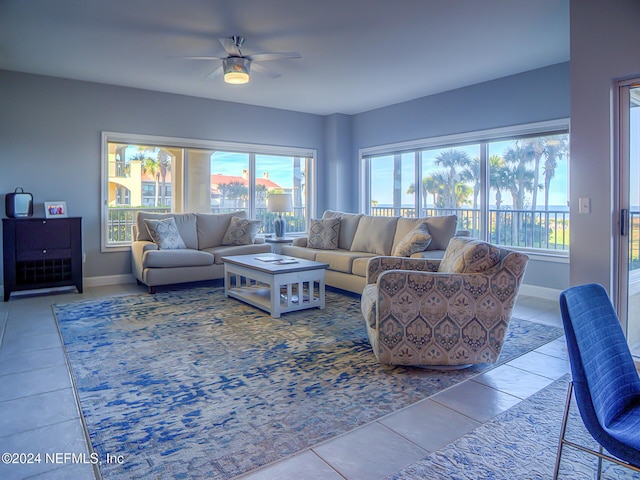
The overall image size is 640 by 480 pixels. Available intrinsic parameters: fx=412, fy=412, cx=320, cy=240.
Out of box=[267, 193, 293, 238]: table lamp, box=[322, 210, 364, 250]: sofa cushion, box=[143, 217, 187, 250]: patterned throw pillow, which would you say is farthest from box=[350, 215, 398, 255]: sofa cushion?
box=[143, 217, 187, 250]: patterned throw pillow

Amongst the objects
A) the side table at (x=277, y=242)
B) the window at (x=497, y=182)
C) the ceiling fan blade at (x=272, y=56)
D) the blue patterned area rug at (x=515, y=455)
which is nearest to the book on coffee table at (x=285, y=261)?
the side table at (x=277, y=242)

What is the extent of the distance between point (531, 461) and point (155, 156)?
593 centimetres

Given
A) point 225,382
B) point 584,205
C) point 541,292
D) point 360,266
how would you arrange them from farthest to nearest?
point 541,292 → point 360,266 → point 584,205 → point 225,382

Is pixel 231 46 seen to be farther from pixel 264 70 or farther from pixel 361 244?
pixel 361 244

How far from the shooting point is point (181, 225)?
5883 mm

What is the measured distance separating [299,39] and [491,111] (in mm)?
2838

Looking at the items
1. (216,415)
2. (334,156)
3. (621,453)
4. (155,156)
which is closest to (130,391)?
(216,415)

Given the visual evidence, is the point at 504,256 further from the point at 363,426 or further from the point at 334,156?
the point at 334,156

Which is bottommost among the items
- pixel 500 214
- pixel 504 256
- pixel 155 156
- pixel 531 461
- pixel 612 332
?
pixel 531 461

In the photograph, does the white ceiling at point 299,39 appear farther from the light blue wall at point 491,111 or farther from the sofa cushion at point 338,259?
the sofa cushion at point 338,259

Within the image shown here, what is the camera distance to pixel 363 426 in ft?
6.79

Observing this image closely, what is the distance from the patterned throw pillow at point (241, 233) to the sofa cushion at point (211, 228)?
12 centimetres

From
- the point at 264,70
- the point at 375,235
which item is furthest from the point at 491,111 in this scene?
the point at 264,70

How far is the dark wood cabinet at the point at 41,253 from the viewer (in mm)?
4711
